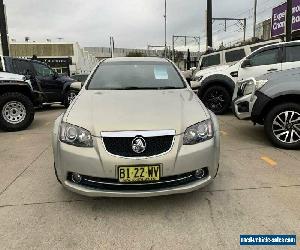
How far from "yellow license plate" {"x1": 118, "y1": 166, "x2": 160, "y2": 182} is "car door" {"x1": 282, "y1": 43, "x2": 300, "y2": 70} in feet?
20.0

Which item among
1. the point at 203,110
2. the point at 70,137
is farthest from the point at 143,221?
the point at 203,110

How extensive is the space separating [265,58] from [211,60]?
3.49 metres

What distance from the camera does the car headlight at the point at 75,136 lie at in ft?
10.0

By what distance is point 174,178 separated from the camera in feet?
9.93

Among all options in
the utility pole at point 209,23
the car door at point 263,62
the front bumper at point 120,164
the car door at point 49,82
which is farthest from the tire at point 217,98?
the utility pole at point 209,23

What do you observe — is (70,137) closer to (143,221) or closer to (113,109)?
(113,109)

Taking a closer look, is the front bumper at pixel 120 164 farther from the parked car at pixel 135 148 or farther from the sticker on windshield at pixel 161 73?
the sticker on windshield at pixel 161 73

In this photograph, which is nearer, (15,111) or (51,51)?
(15,111)

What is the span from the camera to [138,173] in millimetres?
2918

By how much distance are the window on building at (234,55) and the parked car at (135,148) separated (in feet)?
25.9

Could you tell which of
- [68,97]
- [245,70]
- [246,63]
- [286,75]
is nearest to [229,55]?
[245,70]

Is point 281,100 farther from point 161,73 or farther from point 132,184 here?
point 132,184

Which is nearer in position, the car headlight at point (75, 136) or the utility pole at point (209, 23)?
the car headlight at point (75, 136)

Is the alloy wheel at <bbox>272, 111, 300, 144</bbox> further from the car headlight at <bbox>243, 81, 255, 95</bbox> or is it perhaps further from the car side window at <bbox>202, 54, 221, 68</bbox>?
the car side window at <bbox>202, 54, 221, 68</bbox>
